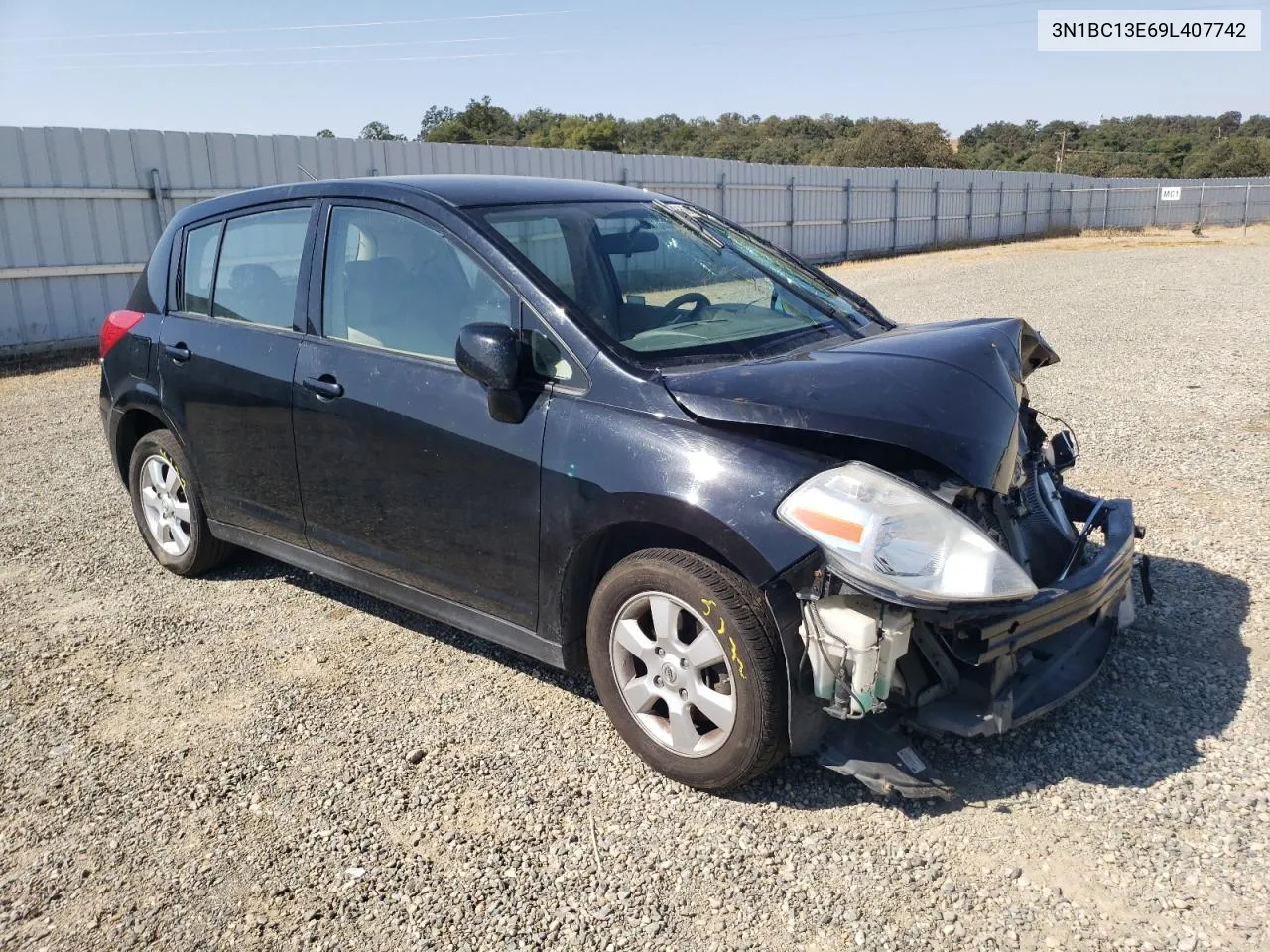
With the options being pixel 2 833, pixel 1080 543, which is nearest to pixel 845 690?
pixel 1080 543

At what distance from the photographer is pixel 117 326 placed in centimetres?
513

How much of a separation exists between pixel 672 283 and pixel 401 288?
1034mm

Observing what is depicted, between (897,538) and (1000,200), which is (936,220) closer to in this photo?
(1000,200)

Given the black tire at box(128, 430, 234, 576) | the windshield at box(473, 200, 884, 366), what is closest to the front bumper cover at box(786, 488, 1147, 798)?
the windshield at box(473, 200, 884, 366)

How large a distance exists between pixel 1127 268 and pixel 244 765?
23708 mm

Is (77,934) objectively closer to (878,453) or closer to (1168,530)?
(878,453)

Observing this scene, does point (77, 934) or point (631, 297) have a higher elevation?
point (631, 297)

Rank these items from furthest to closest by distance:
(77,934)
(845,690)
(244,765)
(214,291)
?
(214,291) < (244,765) < (845,690) < (77,934)

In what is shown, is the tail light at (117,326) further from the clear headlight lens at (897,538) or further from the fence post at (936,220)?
the fence post at (936,220)

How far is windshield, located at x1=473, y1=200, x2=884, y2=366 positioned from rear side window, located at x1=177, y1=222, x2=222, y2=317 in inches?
69.4

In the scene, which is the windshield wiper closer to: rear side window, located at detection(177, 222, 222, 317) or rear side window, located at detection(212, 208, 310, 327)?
rear side window, located at detection(212, 208, 310, 327)

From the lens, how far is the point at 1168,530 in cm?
524

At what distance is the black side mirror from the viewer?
3256 millimetres

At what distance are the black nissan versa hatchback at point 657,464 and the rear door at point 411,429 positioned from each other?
1cm
